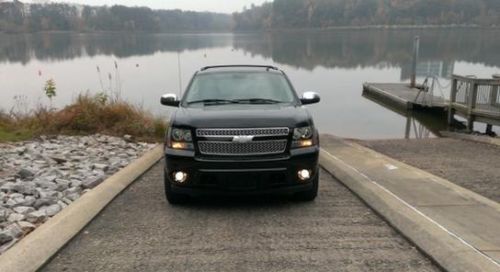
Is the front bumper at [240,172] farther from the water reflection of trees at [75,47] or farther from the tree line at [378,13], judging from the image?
the tree line at [378,13]

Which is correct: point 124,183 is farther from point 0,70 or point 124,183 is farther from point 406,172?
point 0,70

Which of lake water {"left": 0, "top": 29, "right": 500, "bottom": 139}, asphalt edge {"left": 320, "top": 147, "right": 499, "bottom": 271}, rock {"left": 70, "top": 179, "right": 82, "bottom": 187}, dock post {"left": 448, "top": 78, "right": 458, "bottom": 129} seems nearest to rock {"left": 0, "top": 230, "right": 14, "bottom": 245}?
rock {"left": 70, "top": 179, "right": 82, "bottom": 187}

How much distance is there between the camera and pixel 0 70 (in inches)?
1510

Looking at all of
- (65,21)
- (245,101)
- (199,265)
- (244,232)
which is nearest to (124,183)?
(245,101)

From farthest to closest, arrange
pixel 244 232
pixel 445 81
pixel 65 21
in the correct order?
1. pixel 65 21
2. pixel 445 81
3. pixel 244 232

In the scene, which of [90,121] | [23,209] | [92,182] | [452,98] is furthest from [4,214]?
[452,98]

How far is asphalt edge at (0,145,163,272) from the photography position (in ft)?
14.3

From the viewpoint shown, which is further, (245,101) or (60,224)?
(245,101)

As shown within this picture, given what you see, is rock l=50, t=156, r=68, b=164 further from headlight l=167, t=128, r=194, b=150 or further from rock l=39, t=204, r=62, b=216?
headlight l=167, t=128, r=194, b=150

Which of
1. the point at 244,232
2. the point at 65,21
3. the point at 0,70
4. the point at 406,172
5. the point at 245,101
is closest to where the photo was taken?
the point at 244,232

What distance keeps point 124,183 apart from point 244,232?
2.62m

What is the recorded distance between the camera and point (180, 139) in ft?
18.5

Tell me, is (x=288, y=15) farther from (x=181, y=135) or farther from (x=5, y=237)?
(x=5, y=237)

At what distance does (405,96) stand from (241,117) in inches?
914
